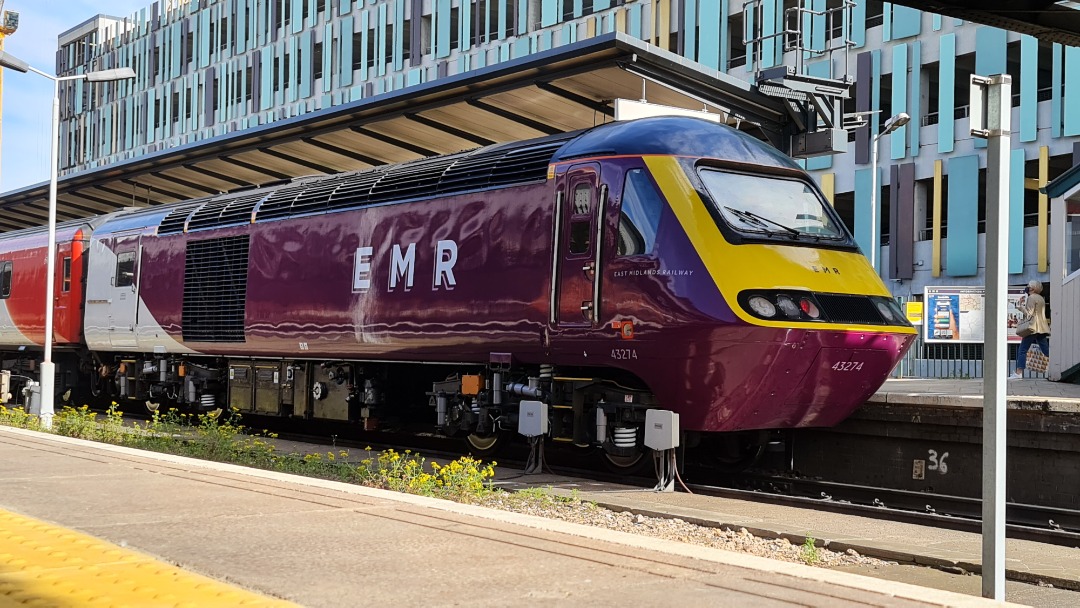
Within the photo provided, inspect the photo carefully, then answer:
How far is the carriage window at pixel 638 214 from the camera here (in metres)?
11.2

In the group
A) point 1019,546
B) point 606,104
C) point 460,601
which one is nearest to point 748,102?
point 606,104

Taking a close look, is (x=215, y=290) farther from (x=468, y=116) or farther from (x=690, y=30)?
(x=690, y=30)

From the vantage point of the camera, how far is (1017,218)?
33.7 m

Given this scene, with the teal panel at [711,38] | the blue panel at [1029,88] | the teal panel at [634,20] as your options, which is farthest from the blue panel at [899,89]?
the teal panel at [634,20]

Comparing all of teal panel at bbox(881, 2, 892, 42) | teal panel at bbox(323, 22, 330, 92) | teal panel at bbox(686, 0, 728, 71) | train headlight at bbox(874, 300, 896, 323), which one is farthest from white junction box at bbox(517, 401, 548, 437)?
teal panel at bbox(323, 22, 330, 92)

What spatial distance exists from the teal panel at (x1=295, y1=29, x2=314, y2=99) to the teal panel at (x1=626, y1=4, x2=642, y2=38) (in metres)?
20.9

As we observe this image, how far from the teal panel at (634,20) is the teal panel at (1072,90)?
1583 cm

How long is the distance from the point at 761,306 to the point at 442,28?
142ft

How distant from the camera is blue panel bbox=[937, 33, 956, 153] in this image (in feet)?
116

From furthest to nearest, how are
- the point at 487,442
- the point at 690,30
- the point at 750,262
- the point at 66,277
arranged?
the point at 690,30, the point at 66,277, the point at 487,442, the point at 750,262

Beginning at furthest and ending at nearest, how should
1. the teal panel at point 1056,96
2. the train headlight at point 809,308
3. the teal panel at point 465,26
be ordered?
the teal panel at point 465,26, the teal panel at point 1056,96, the train headlight at point 809,308

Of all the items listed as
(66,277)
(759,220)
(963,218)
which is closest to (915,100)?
(963,218)

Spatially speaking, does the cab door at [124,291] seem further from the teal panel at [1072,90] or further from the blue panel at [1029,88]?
the blue panel at [1029,88]

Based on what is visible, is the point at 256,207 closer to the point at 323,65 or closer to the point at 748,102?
the point at 748,102
